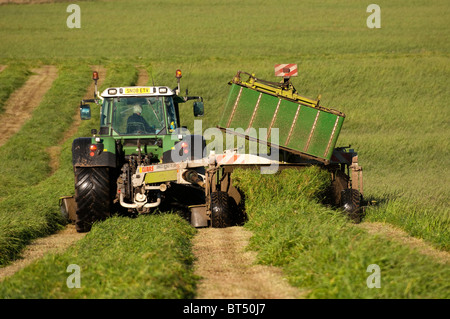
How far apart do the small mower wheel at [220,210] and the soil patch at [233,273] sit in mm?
782

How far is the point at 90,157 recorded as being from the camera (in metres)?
10.2

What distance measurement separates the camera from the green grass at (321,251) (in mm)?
5383

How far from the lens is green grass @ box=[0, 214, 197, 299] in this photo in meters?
→ 5.57

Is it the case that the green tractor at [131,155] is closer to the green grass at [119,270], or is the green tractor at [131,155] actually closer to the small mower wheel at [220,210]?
the small mower wheel at [220,210]

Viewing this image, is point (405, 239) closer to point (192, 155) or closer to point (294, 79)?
point (192, 155)

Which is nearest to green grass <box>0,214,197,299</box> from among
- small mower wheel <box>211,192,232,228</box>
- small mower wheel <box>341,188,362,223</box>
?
small mower wheel <box>211,192,232,228</box>

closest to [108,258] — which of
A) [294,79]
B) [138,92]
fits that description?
[138,92]

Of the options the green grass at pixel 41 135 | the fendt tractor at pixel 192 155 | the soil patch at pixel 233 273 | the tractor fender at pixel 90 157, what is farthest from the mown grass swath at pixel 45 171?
the soil patch at pixel 233 273

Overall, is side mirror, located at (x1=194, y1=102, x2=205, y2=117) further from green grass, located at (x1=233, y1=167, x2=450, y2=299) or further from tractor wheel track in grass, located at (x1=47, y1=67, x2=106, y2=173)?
tractor wheel track in grass, located at (x1=47, y1=67, x2=106, y2=173)

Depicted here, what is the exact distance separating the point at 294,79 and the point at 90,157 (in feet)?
66.9

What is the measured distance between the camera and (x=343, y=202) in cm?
1058

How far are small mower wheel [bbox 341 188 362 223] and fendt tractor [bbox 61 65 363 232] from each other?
0.6 inches

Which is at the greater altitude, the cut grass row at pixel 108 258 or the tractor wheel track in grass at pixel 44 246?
the cut grass row at pixel 108 258

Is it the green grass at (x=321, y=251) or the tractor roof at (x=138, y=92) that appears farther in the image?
the tractor roof at (x=138, y=92)
